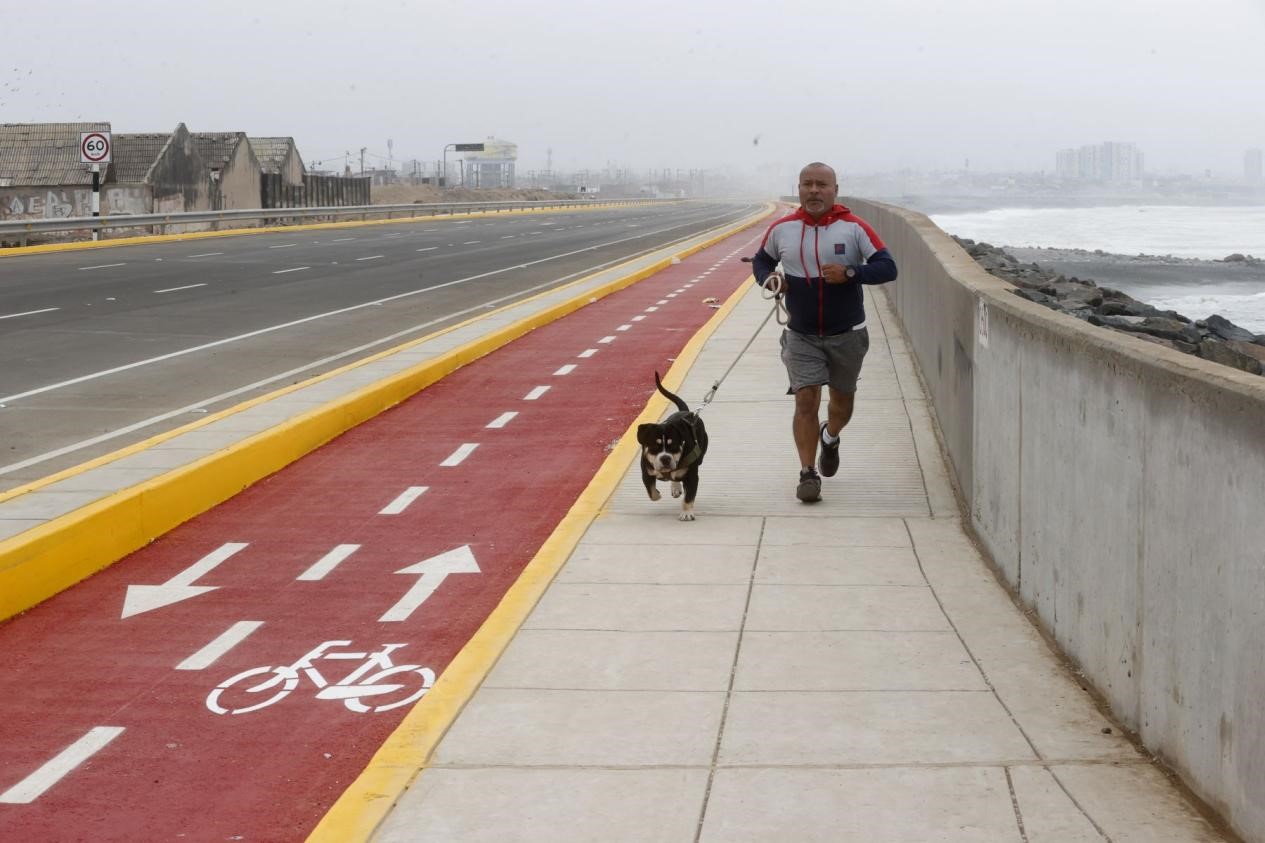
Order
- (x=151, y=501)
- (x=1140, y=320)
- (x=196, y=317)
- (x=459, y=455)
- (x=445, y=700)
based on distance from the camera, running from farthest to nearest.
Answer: (x=1140, y=320) → (x=196, y=317) → (x=459, y=455) → (x=151, y=501) → (x=445, y=700)

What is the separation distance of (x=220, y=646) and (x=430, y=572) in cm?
156

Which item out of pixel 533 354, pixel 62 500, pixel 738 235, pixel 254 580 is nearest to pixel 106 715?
pixel 254 580

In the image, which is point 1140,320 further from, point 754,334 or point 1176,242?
point 1176,242

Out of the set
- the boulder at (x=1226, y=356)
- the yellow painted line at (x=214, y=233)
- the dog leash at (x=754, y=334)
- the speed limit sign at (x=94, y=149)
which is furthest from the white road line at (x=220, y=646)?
the speed limit sign at (x=94, y=149)

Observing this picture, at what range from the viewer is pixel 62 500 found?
934cm

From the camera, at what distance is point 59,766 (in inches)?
228

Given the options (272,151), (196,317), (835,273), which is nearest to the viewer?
(835,273)

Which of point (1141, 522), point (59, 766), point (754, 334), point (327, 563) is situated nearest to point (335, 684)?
point (59, 766)

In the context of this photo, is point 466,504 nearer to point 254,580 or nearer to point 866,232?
point 254,580

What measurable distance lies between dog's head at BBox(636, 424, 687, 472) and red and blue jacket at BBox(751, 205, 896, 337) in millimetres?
996

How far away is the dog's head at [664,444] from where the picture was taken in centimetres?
934

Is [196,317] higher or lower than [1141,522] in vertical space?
lower

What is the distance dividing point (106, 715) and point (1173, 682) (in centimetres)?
394

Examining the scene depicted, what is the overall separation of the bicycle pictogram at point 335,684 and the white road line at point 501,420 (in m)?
6.41
